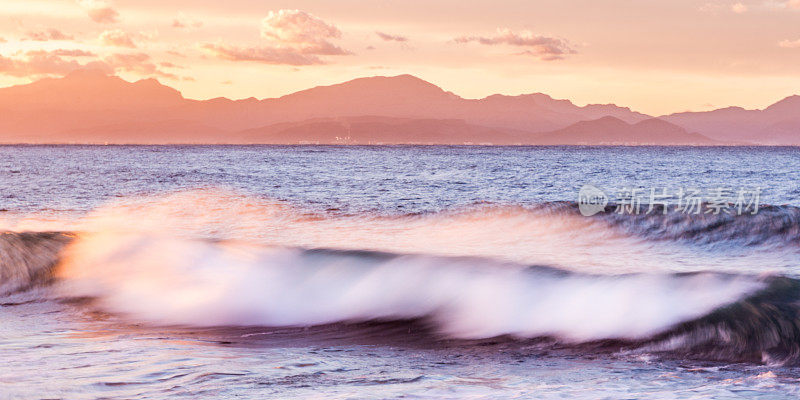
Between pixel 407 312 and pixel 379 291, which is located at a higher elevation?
pixel 379 291

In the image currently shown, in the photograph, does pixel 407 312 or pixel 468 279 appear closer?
pixel 407 312

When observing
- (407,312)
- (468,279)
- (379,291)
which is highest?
(468,279)

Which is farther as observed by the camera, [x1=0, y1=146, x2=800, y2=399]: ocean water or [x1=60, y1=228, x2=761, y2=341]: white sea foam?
[x1=60, y1=228, x2=761, y2=341]: white sea foam

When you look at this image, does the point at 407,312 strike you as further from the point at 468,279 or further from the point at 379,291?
the point at 468,279

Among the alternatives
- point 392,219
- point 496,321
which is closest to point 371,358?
point 496,321

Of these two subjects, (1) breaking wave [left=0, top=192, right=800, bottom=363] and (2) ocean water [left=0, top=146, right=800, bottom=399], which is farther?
(1) breaking wave [left=0, top=192, right=800, bottom=363]

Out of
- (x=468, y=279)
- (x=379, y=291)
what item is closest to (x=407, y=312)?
(x=379, y=291)

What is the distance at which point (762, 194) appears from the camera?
42.9 meters

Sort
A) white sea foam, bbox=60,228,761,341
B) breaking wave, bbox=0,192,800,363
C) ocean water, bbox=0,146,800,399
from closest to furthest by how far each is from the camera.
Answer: ocean water, bbox=0,146,800,399 → breaking wave, bbox=0,192,800,363 → white sea foam, bbox=60,228,761,341

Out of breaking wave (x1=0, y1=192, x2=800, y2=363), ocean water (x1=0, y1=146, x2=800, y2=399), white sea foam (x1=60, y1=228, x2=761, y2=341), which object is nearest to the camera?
ocean water (x1=0, y1=146, x2=800, y2=399)

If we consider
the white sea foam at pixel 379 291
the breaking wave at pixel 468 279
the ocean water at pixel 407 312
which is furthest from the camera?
the white sea foam at pixel 379 291

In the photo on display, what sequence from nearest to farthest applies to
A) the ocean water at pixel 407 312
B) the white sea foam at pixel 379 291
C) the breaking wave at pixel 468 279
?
the ocean water at pixel 407 312, the breaking wave at pixel 468 279, the white sea foam at pixel 379 291

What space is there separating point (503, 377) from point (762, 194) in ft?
134

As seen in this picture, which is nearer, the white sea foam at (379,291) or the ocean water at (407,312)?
the ocean water at (407,312)
